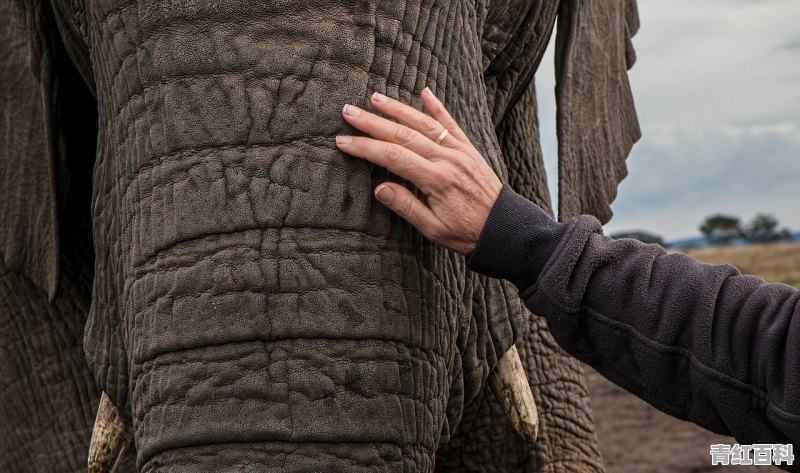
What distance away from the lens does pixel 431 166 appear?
2.04 meters

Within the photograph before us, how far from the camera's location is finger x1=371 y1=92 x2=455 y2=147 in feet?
6.61

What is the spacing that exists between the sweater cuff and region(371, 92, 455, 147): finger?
150 millimetres

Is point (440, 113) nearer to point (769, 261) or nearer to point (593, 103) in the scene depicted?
point (593, 103)

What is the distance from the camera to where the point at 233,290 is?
1906mm

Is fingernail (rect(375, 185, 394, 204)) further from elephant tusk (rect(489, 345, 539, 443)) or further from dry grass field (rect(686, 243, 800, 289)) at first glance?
dry grass field (rect(686, 243, 800, 289))

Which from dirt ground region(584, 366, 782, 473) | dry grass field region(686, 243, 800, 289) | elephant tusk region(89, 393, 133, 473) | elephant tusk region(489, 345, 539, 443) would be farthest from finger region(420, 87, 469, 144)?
dry grass field region(686, 243, 800, 289)

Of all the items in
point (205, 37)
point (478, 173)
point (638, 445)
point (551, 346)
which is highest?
point (205, 37)

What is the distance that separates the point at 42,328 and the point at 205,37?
142 cm

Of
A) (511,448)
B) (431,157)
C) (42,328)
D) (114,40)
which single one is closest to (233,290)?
(431,157)

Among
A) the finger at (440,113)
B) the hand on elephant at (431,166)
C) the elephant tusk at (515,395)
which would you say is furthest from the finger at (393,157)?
the elephant tusk at (515,395)

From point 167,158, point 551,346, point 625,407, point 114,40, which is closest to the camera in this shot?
point 167,158

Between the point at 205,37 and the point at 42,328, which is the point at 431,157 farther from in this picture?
the point at 42,328

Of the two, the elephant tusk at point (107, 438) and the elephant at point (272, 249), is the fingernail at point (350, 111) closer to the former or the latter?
the elephant at point (272, 249)

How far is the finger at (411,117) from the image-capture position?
2014mm
